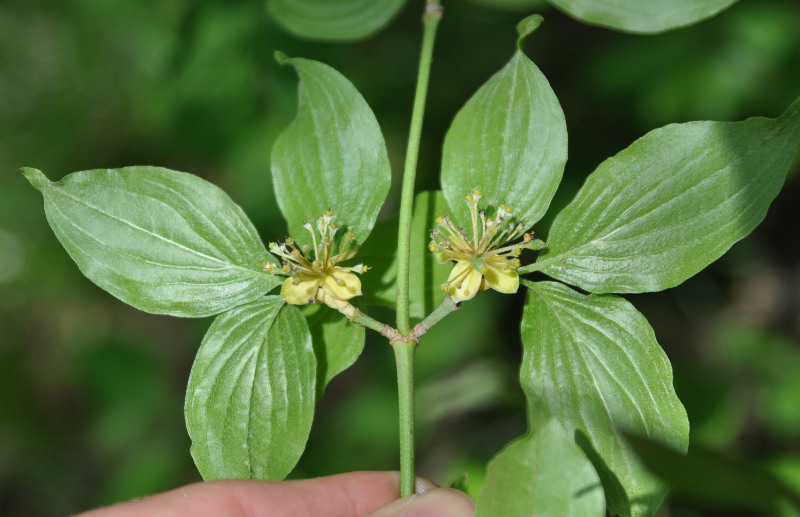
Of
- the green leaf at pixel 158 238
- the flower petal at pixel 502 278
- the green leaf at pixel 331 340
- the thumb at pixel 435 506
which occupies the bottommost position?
the thumb at pixel 435 506

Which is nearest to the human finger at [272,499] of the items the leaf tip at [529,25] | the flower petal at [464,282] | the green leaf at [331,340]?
the green leaf at [331,340]

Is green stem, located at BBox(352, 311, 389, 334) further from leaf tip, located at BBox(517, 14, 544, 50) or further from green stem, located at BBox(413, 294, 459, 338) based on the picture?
leaf tip, located at BBox(517, 14, 544, 50)

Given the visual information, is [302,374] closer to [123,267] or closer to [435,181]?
[123,267]

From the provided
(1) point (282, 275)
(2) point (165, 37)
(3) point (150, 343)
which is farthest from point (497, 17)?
(3) point (150, 343)

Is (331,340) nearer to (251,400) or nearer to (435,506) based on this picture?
(251,400)

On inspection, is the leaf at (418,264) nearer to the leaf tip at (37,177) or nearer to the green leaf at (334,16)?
the green leaf at (334,16)

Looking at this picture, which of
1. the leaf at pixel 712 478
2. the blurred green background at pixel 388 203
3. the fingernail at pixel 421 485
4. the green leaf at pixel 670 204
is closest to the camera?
the leaf at pixel 712 478

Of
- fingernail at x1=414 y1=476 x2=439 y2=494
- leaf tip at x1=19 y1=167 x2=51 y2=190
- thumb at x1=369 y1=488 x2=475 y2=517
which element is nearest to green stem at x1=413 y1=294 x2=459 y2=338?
thumb at x1=369 y1=488 x2=475 y2=517
